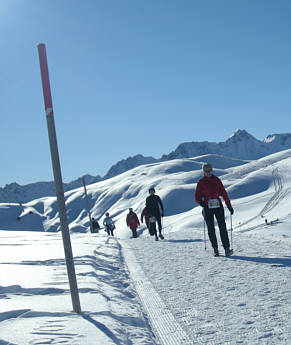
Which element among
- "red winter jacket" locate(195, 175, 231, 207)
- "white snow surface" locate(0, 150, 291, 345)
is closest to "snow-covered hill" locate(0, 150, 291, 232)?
"red winter jacket" locate(195, 175, 231, 207)

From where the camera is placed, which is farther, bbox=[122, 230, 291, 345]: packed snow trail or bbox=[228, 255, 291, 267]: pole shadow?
bbox=[228, 255, 291, 267]: pole shadow

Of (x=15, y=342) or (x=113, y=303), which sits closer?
(x=15, y=342)

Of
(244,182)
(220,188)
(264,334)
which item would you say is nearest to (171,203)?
(244,182)

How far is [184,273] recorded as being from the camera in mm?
6922

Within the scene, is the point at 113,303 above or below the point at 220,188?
below

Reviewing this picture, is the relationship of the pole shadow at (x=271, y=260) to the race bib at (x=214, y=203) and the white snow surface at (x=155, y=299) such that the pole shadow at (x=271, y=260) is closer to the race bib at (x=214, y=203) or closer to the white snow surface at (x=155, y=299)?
the white snow surface at (x=155, y=299)

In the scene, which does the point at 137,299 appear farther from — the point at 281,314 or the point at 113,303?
the point at 281,314

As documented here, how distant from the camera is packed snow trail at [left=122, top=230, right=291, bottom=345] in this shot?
3.63 meters

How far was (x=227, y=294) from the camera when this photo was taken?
5.05 m

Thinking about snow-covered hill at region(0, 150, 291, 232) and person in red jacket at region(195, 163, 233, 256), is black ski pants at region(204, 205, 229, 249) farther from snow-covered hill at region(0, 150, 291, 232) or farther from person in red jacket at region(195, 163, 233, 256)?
snow-covered hill at region(0, 150, 291, 232)

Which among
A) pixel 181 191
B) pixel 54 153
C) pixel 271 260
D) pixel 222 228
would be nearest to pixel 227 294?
pixel 271 260

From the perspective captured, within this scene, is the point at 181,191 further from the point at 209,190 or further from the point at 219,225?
the point at 219,225

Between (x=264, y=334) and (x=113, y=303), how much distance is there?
1.98 metres

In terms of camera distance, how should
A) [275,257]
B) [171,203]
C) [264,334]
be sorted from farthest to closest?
[171,203], [275,257], [264,334]
